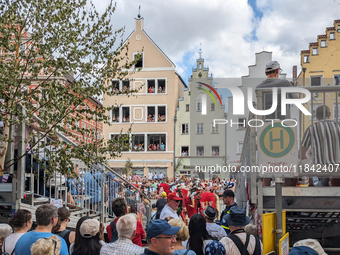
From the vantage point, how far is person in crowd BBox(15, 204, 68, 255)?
13.4 ft

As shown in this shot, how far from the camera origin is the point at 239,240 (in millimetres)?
4219

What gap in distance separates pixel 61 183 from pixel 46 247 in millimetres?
3930

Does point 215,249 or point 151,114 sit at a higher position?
point 151,114

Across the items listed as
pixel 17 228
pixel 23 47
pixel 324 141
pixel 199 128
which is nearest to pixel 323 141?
pixel 324 141

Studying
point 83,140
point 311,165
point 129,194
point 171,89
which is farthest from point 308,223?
point 171,89

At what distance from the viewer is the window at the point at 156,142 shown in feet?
143

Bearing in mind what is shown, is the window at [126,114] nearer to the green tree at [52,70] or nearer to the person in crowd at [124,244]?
the green tree at [52,70]

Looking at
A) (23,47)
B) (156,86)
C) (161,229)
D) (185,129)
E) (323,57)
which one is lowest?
(161,229)

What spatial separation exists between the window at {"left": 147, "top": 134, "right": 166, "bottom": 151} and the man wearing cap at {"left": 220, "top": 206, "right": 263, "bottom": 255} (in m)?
39.1

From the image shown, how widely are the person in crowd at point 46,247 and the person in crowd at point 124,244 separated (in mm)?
516

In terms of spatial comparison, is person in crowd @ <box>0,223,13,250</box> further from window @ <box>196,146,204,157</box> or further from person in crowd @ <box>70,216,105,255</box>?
window @ <box>196,146,204,157</box>

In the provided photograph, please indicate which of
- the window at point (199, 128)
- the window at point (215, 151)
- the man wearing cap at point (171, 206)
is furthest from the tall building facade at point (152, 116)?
the man wearing cap at point (171, 206)

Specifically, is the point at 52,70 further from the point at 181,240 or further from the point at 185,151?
the point at 185,151

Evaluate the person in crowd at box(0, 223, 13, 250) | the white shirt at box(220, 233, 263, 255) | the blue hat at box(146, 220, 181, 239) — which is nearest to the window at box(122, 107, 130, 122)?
the person in crowd at box(0, 223, 13, 250)
